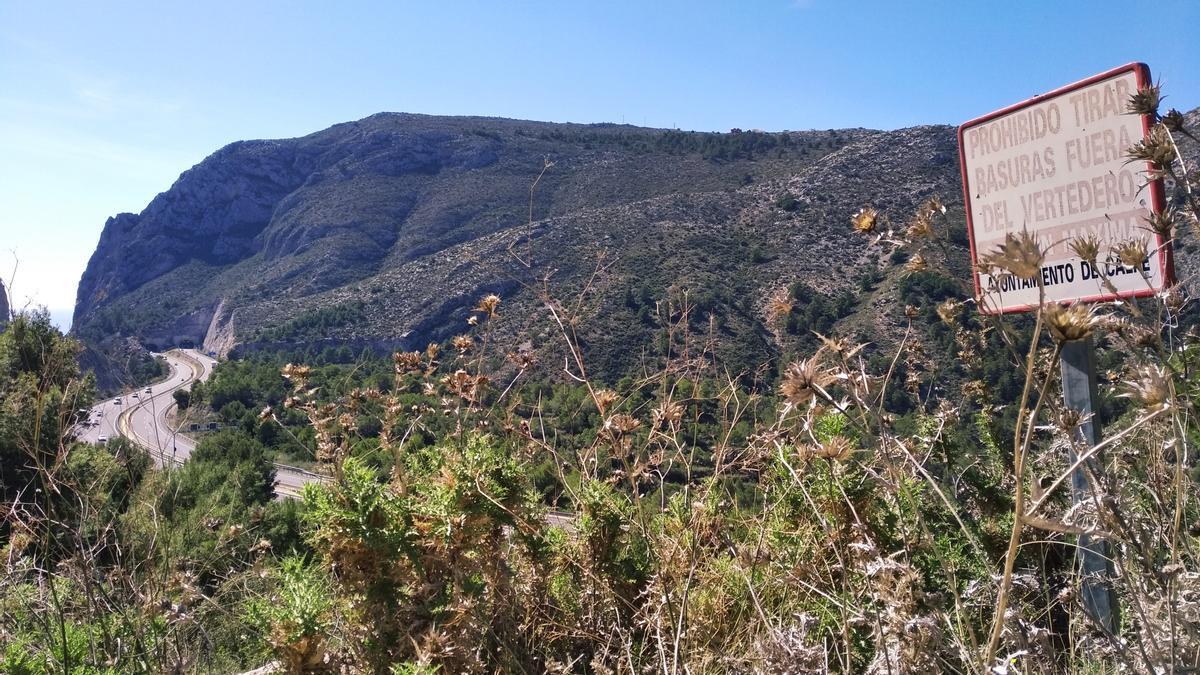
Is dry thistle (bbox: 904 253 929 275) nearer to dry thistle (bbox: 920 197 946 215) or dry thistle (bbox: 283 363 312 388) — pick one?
dry thistle (bbox: 920 197 946 215)

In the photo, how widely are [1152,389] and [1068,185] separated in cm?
163

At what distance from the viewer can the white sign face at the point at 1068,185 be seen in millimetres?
2260

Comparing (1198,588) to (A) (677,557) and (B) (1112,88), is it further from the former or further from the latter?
(B) (1112,88)

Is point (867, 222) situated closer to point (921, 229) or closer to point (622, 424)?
point (921, 229)

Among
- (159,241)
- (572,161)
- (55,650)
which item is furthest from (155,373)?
(159,241)

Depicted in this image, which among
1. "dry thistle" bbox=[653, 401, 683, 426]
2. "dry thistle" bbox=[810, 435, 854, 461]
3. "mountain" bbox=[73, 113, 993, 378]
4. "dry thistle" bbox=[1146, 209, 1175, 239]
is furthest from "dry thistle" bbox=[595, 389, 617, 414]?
"mountain" bbox=[73, 113, 993, 378]

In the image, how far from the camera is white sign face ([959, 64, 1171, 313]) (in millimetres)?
2260

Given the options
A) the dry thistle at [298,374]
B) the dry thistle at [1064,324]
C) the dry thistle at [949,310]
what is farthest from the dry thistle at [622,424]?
the dry thistle at [298,374]

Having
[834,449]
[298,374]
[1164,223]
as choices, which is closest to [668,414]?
[834,449]

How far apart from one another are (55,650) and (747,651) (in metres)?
1.73

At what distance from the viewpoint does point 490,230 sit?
2002 inches

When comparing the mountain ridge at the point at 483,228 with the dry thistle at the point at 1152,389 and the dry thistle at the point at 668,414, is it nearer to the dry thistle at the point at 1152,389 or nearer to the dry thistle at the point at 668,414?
the dry thistle at the point at 668,414

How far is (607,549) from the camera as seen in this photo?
2035 mm

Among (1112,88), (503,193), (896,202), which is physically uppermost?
(503,193)
